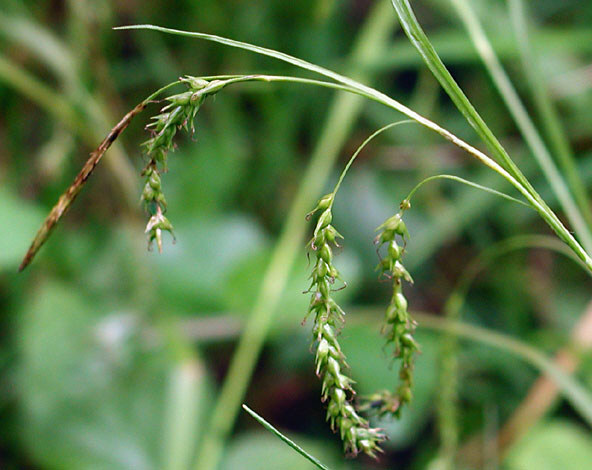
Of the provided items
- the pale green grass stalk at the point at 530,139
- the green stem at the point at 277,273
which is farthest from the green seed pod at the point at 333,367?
the green stem at the point at 277,273

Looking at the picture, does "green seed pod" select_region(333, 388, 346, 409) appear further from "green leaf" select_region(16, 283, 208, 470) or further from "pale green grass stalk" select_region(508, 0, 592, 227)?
"green leaf" select_region(16, 283, 208, 470)

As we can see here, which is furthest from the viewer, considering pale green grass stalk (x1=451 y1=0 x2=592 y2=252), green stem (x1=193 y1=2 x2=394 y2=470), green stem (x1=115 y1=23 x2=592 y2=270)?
green stem (x1=193 y1=2 x2=394 y2=470)

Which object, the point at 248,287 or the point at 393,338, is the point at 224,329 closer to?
the point at 248,287

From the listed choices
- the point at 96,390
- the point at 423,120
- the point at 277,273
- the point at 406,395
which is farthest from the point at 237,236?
the point at 423,120

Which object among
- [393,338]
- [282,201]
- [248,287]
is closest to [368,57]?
[282,201]

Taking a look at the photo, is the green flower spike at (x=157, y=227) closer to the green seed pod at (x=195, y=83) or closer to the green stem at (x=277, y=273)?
the green seed pod at (x=195, y=83)

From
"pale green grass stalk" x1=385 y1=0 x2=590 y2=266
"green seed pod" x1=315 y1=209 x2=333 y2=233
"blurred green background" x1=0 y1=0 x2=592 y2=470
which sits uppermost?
"pale green grass stalk" x1=385 y1=0 x2=590 y2=266

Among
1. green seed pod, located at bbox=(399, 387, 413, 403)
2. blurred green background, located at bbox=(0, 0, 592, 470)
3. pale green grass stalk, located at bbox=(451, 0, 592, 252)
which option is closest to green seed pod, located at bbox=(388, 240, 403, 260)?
green seed pod, located at bbox=(399, 387, 413, 403)

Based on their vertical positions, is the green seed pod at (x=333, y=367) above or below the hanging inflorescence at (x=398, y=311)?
below
